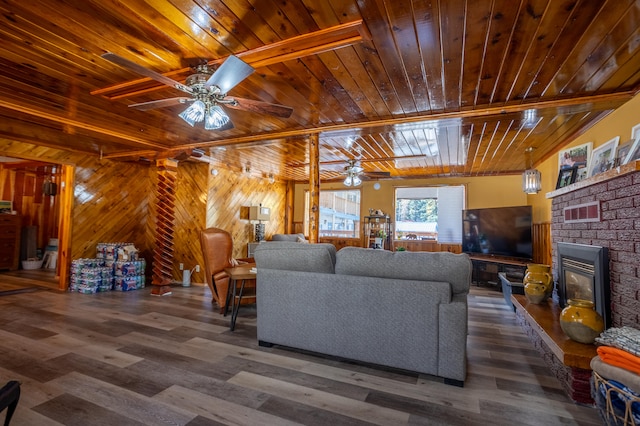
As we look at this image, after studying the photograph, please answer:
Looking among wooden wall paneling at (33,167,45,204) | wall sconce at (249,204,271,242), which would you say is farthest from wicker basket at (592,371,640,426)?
wooden wall paneling at (33,167,45,204)

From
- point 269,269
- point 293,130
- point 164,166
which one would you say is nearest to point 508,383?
point 269,269

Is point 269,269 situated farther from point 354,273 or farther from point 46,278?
point 46,278

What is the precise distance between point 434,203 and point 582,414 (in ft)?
20.2

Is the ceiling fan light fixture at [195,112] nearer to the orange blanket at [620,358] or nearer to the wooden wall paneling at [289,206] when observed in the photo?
the orange blanket at [620,358]

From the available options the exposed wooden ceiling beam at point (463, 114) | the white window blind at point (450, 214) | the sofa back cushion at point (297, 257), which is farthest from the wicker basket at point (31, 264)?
the white window blind at point (450, 214)

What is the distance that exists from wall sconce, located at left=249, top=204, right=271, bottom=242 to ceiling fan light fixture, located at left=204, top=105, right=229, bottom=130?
478 centimetres

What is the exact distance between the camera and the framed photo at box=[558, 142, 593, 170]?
3812 mm

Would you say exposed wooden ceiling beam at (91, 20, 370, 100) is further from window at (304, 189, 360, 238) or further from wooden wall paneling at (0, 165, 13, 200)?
wooden wall paneling at (0, 165, 13, 200)

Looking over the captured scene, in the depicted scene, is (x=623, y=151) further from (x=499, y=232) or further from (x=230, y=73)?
(x=230, y=73)

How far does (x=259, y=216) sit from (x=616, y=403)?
6676 millimetres

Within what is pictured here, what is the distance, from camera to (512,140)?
450 cm

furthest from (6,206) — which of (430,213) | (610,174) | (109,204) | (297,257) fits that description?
(610,174)

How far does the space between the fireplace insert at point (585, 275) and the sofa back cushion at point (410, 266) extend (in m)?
1.07

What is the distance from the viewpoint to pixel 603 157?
332 centimetres
